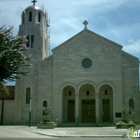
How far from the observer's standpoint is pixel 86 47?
130ft

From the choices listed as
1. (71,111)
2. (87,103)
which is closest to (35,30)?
(71,111)

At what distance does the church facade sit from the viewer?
3759 cm

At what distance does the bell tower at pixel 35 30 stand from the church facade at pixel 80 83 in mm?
141

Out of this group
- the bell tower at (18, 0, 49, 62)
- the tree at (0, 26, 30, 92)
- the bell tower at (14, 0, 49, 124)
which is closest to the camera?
the tree at (0, 26, 30, 92)

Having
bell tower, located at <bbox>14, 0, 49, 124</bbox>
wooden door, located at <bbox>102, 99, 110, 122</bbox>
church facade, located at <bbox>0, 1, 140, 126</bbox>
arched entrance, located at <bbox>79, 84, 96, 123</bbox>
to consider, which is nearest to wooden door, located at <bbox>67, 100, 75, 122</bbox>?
church facade, located at <bbox>0, 1, 140, 126</bbox>

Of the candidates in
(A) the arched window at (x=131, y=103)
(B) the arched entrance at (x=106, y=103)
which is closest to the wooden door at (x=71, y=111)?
(B) the arched entrance at (x=106, y=103)

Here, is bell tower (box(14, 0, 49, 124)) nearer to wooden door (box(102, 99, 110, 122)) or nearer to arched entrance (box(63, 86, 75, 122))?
arched entrance (box(63, 86, 75, 122))

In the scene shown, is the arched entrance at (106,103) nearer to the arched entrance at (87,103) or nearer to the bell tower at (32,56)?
the arched entrance at (87,103)

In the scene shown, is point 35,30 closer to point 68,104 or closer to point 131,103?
point 68,104

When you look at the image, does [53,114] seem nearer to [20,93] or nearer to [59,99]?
[59,99]

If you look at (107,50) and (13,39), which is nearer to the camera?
(13,39)

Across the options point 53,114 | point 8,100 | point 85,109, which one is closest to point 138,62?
point 85,109

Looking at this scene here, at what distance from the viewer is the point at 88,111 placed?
4019 centimetres

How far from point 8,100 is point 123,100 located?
1580 centimetres
